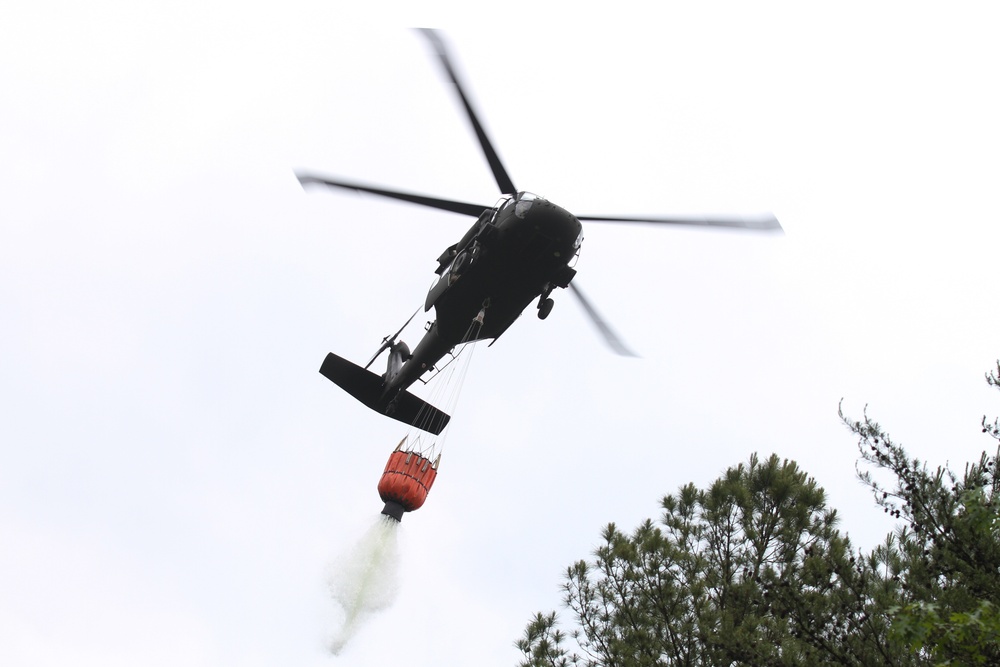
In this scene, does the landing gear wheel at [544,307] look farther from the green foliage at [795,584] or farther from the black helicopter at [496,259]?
the green foliage at [795,584]

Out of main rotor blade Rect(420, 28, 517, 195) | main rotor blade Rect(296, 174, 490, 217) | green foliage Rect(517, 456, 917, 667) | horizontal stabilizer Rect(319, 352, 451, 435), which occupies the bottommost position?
green foliage Rect(517, 456, 917, 667)

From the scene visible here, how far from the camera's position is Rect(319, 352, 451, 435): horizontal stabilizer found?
628 inches

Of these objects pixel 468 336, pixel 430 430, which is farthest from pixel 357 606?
pixel 468 336

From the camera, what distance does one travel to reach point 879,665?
6.99 m

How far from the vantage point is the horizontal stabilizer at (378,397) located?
1596cm

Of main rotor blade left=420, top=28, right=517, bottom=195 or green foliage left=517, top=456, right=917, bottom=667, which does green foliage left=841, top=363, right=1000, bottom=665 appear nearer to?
green foliage left=517, top=456, right=917, bottom=667

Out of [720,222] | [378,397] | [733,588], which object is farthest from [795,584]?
[378,397]

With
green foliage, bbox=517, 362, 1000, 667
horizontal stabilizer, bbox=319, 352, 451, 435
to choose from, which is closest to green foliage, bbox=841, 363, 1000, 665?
green foliage, bbox=517, 362, 1000, 667

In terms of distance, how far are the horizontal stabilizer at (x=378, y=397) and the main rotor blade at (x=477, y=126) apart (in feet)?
16.4

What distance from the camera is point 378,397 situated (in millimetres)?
16141

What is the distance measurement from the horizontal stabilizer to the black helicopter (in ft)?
2.74

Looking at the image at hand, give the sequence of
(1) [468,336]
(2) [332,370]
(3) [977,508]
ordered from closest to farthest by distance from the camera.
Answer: (3) [977,508] → (1) [468,336] → (2) [332,370]

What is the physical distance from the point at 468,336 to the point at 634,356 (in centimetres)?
263

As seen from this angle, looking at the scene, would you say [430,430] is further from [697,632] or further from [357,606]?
[697,632]
